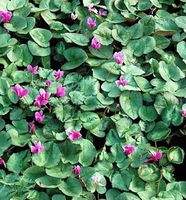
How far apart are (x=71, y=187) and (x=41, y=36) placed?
2.27 feet

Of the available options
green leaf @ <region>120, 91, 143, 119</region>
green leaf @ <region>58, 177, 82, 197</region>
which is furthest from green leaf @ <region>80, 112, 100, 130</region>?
green leaf @ <region>58, 177, 82, 197</region>

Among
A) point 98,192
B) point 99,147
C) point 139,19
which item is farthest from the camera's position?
point 139,19

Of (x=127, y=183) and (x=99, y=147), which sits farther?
(x=99, y=147)

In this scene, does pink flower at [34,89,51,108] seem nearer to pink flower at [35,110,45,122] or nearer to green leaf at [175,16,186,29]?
pink flower at [35,110,45,122]

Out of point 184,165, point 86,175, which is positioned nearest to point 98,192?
point 86,175

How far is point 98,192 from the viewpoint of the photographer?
1892 millimetres

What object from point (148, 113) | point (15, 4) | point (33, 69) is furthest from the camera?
point (15, 4)

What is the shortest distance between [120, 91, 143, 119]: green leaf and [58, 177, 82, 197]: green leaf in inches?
12.8

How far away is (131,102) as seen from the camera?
6.88ft

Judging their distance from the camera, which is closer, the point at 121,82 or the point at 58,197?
the point at 58,197

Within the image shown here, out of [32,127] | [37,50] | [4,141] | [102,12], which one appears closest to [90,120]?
[32,127]

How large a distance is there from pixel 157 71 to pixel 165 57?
0.08 metres

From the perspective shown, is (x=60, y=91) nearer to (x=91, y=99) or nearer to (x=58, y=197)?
(x=91, y=99)

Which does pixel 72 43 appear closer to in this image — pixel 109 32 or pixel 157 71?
pixel 109 32
